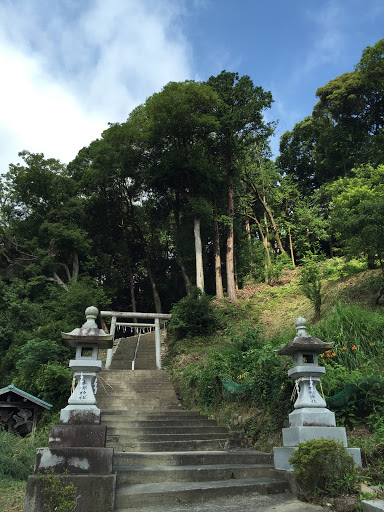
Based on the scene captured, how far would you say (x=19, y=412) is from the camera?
9.34m

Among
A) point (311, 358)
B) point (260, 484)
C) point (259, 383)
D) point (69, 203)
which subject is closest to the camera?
point (260, 484)

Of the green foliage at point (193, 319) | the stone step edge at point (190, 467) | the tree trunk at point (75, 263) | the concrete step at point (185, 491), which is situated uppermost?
the tree trunk at point (75, 263)

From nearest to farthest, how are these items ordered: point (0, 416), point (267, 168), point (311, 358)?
point (311, 358) < point (0, 416) < point (267, 168)

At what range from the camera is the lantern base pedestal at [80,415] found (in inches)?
164

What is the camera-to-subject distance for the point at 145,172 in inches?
746

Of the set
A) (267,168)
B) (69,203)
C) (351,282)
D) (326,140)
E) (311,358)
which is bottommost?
(311,358)

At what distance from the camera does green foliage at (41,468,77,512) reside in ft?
11.4

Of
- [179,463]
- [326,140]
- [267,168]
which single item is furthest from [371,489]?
[326,140]

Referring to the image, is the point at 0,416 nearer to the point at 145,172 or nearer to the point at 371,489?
the point at 371,489

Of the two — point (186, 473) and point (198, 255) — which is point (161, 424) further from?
point (198, 255)

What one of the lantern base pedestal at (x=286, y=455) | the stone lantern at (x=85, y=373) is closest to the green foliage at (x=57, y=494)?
the stone lantern at (x=85, y=373)

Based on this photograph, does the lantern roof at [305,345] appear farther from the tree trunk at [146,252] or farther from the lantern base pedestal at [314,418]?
the tree trunk at [146,252]

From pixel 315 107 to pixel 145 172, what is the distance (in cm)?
1585

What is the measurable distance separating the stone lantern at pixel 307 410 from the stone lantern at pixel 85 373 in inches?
97.1
